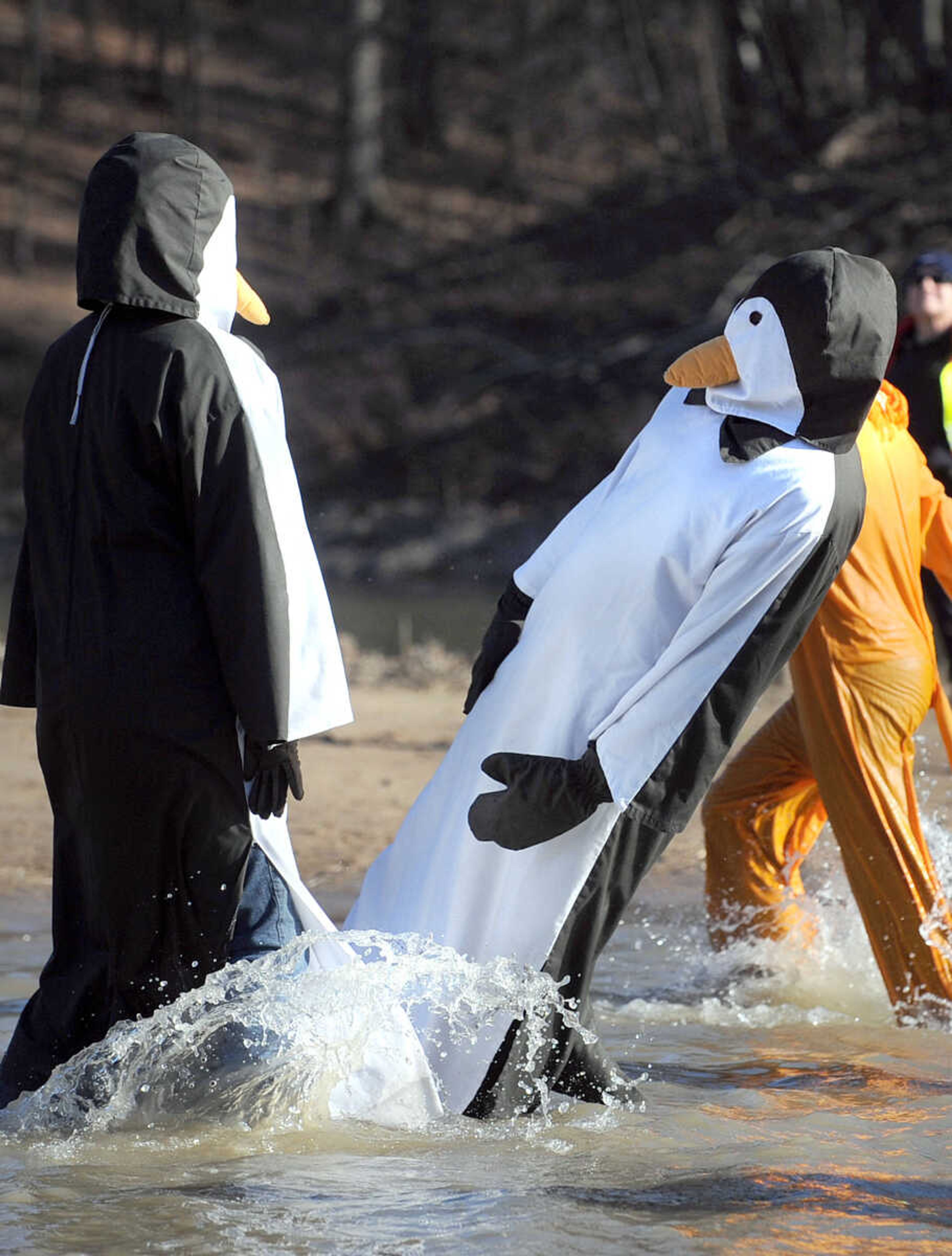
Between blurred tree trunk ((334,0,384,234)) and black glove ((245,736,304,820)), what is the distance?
928 inches

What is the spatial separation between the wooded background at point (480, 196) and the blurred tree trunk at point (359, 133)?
0.15ft

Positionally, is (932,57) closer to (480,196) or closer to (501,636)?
(480,196)

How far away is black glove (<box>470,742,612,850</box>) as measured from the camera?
11.9 feet

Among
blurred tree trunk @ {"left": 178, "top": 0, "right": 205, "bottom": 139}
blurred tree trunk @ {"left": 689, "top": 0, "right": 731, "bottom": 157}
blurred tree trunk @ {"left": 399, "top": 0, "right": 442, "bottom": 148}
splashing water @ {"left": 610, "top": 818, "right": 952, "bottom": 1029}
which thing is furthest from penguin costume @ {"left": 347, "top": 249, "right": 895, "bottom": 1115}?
blurred tree trunk @ {"left": 399, "top": 0, "right": 442, "bottom": 148}

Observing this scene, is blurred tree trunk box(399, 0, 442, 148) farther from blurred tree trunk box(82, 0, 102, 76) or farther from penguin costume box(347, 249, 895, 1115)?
penguin costume box(347, 249, 895, 1115)

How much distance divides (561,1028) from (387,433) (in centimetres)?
1784

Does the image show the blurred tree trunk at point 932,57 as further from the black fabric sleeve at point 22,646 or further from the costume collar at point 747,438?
the black fabric sleeve at point 22,646

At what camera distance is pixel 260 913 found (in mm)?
3742

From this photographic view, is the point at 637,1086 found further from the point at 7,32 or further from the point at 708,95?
the point at 7,32

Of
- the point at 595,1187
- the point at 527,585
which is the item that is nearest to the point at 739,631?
the point at 527,585

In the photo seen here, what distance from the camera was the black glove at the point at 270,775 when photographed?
3.58 meters

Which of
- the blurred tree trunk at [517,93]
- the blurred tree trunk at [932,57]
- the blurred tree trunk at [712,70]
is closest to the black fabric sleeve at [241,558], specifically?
the blurred tree trunk at [932,57]

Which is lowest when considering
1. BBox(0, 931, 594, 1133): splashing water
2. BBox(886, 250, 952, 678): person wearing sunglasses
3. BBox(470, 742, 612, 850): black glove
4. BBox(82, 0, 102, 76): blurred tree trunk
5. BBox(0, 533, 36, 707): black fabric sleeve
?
BBox(0, 931, 594, 1133): splashing water

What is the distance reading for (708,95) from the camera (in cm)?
2916
